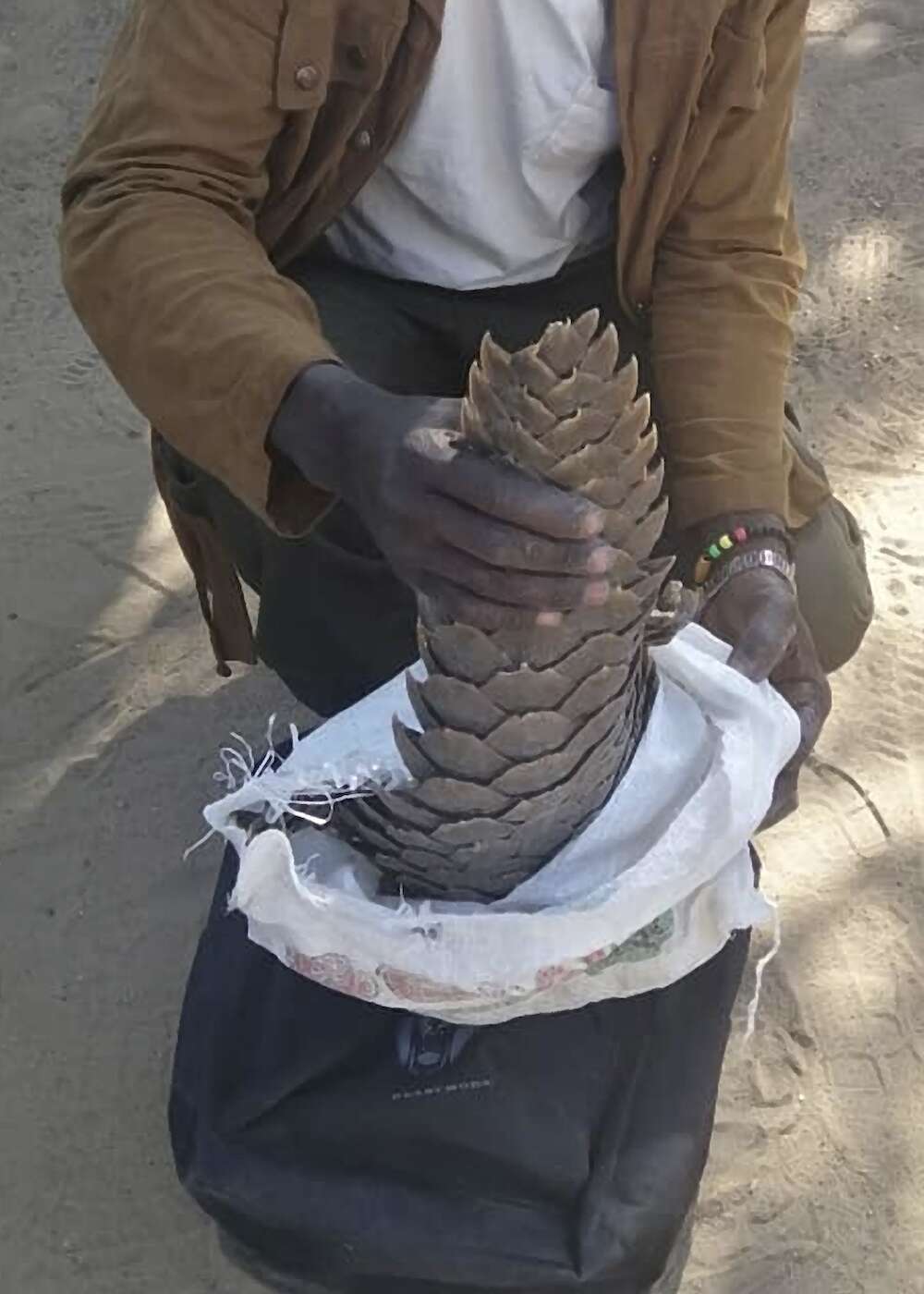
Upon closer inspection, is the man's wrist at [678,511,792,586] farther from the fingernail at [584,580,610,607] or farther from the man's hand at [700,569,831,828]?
the fingernail at [584,580,610,607]

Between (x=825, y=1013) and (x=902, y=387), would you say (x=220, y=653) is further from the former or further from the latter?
(x=902, y=387)

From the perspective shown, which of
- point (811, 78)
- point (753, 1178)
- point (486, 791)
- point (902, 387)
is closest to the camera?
point (486, 791)

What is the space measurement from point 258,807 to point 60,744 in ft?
2.72

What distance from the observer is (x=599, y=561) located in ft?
3.71

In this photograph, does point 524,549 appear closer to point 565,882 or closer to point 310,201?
point 565,882

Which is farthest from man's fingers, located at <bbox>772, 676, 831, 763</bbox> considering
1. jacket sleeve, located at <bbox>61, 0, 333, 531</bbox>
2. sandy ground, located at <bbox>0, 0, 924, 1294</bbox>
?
jacket sleeve, located at <bbox>61, 0, 333, 531</bbox>

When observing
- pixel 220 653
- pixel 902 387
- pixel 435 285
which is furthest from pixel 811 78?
pixel 220 653

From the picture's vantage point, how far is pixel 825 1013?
182cm

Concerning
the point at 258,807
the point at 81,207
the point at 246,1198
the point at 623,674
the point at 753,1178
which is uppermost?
the point at 81,207

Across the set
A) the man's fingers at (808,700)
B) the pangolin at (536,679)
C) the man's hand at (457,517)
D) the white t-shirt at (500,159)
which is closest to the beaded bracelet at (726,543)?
the man's fingers at (808,700)

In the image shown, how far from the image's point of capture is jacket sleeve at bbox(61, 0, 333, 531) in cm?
146

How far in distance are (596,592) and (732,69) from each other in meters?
0.71

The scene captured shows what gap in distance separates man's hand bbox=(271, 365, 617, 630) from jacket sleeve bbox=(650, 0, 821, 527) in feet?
1.66

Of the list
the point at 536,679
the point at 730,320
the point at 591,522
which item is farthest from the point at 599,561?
the point at 730,320
